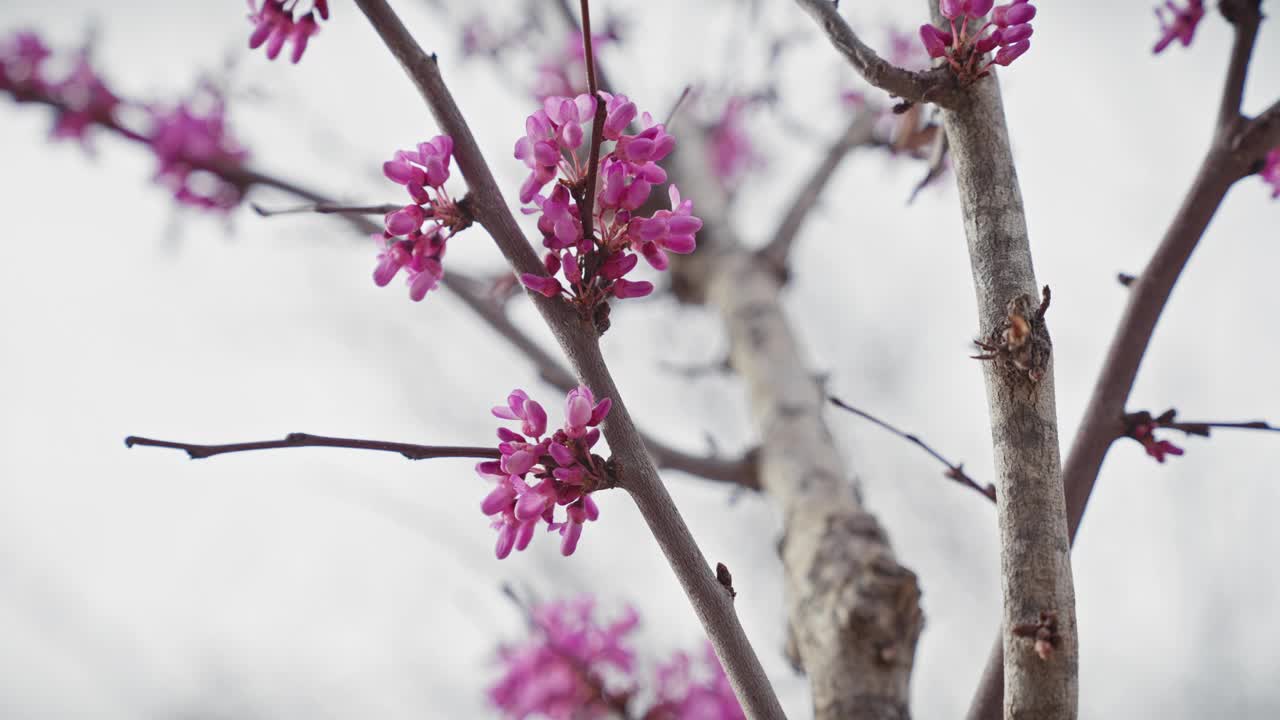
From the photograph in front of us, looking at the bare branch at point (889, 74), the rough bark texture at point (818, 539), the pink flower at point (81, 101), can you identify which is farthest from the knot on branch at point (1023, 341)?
the pink flower at point (81, 101)

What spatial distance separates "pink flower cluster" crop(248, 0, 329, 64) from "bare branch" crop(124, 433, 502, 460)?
46 centimetres

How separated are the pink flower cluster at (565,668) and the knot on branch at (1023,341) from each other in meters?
1.32

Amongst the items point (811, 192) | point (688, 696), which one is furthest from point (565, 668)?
point (811, 192)

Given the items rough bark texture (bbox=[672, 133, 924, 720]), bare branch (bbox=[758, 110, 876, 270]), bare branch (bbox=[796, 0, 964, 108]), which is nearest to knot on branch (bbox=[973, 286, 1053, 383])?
bare branch (bbox=[796, 0, 964, 108])

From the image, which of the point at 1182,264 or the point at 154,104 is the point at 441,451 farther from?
the point at 154,104

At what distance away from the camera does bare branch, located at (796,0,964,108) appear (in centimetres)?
76

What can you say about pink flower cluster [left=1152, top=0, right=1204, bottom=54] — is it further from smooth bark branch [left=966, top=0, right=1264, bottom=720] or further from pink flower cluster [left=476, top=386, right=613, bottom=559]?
pink flower cluster [left=476, top=386, right=613, bottom=559]

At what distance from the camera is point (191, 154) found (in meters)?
2.26

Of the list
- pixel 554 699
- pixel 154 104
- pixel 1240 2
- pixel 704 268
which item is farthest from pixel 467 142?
pixel 154 104

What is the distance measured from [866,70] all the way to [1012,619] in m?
0.56

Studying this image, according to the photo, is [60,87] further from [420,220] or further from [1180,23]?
[1180,23]

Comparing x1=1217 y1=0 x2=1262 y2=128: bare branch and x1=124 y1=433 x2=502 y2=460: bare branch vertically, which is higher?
x1=1217 y1=0 x2=1262 y2=128: bare branch

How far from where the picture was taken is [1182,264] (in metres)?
1.09

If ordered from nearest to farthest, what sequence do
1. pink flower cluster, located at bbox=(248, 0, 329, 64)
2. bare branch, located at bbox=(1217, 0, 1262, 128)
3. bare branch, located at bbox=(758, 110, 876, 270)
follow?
pink flower cluster, located at bbox=(248, 0, 329, 64)
bare branch, located at bbox=(1217, 0, 1262, 128)
bare branch, located at bbox=(758, 110, 876, 270)
